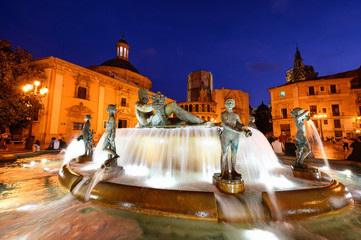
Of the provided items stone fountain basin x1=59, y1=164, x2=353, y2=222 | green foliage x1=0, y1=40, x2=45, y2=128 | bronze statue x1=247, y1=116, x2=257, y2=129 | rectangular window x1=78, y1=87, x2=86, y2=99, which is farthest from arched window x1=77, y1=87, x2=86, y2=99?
stone fountain basin x1=59, y1=164, x2=353, y2=222

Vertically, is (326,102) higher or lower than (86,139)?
higher

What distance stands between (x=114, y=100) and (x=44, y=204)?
2228cm

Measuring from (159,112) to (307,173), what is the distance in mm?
4206

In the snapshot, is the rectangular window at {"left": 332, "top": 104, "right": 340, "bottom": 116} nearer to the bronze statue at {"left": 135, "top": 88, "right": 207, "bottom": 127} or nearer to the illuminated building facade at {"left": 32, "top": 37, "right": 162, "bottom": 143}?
the bronze statue at {"left": 135, "top": 88, "right": 207, "bottom": 127}

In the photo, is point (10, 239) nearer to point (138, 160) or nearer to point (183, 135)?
point (138, 160)

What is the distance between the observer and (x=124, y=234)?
5.89 ft

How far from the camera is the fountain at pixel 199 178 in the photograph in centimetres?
207

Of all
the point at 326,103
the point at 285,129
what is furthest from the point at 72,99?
the point at 326,103

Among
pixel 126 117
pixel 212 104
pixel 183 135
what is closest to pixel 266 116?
pixel 212 104

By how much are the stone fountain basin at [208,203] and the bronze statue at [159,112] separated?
3092mm

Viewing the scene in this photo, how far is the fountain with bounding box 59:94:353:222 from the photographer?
207 centimetres

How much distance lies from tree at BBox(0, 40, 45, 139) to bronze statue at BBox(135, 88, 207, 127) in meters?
10.2

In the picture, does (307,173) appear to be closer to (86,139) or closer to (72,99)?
(86,139)

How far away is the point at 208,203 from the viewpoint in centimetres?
206
